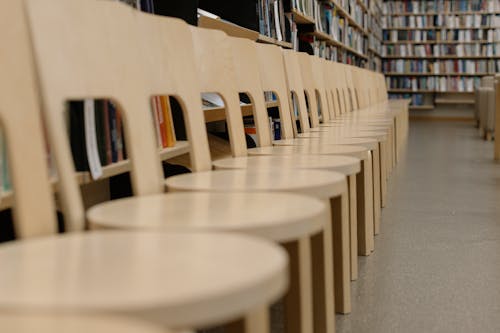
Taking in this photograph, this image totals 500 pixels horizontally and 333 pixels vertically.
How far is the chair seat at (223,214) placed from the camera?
0.95m

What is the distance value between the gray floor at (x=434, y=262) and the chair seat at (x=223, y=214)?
2.35 ft

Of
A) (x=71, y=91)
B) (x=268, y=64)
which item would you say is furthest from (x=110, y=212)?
(x=268, y=64)

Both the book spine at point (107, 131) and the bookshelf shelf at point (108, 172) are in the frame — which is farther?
the book spine at point (107, 131)

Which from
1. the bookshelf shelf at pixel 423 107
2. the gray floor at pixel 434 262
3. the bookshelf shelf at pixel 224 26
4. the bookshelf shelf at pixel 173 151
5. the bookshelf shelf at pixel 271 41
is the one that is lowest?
the bookshelf shelf at pixel 423 107

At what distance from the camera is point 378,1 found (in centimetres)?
1181

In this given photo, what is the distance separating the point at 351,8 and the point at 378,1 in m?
4.11

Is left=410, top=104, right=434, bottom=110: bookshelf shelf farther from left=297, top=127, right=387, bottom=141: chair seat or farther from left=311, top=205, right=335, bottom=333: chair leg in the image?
left=311, top=205, right=335, bottom=333: chair leg

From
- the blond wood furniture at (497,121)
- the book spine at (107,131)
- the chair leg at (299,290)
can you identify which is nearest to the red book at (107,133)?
the book spine at (107,131)

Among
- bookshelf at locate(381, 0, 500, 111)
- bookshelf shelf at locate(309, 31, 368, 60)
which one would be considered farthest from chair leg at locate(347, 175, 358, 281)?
bookshelf at locate(381, 0, 500, 111)

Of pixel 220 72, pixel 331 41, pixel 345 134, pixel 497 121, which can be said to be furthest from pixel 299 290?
pixel 331 41

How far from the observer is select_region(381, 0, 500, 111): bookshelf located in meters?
12.1

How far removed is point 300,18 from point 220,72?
347cm

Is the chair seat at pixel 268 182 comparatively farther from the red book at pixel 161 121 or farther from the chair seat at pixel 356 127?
the chair seat at pixel 356 127

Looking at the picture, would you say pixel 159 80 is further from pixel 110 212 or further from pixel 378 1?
pixel 378 1
